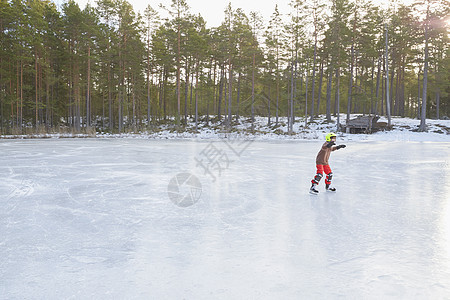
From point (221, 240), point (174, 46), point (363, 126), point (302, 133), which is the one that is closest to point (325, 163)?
point (221, 240)

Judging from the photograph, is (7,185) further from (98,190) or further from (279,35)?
(279,35)

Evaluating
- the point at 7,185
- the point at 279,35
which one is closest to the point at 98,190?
the point at 7,185

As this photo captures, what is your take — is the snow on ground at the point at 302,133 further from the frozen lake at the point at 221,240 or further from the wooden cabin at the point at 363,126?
the frozen lake at the point at 221,240

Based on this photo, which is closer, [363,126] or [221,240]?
[221,240]

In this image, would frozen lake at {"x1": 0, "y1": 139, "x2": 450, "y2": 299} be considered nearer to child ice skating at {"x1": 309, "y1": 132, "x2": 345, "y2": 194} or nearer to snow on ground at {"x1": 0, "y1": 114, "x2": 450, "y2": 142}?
child ice skating at {"x1": 309, "y1": 132, "x2": 345, "y2": 194}

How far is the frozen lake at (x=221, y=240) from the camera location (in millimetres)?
2648

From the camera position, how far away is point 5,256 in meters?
3.28

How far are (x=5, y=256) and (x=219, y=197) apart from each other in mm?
3682

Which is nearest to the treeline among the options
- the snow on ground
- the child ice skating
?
the snow on ground

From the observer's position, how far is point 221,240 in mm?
3785

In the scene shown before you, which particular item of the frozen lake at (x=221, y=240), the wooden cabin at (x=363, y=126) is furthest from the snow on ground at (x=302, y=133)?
the frozen lake at (x=221, y=240)

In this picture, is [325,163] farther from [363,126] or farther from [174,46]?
[174,46]

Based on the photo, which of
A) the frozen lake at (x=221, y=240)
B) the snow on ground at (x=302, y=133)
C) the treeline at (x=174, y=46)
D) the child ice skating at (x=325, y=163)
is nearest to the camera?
the frozen lake at (x=221, y=240)

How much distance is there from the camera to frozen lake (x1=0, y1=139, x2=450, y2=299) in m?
2.65
